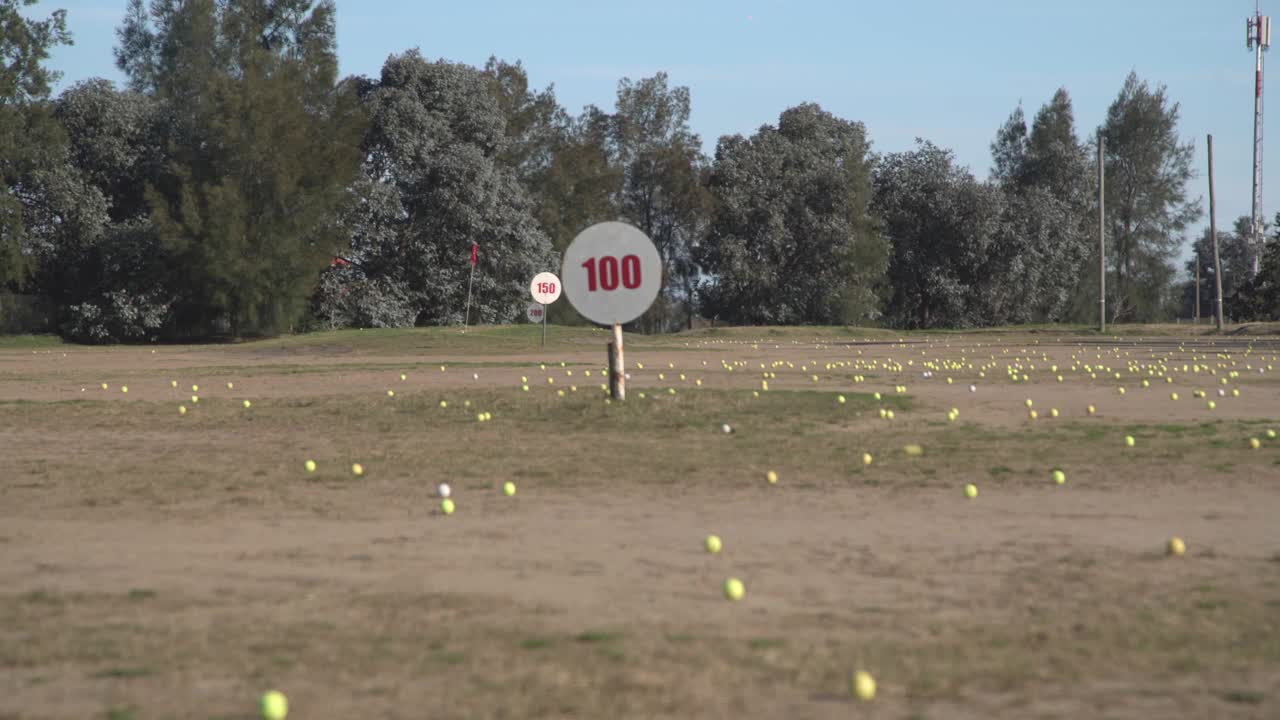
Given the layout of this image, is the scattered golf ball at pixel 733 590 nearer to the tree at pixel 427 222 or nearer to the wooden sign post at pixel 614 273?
the wooden sign post at pixel 614 273

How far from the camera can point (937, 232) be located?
7575cm

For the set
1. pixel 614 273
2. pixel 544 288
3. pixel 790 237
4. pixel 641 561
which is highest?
pixel 790 237

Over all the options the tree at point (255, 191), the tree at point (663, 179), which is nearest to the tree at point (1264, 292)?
the tree at point (663, 179)

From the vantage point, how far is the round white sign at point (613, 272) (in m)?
16.3

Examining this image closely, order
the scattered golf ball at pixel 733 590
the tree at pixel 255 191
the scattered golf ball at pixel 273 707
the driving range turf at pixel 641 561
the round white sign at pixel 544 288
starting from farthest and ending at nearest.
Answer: the tree at pixel 255 191, the round white sign at pixel 544 288, the scattered golf ball at pixel 733 590, the driving range turf at pixel 641 561, the scattered golf ball at pixel 273 707

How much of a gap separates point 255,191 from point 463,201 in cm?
1011

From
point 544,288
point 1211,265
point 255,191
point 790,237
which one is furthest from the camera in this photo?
point 1211,265

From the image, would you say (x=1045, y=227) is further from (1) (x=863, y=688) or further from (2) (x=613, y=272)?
(1) (x=863, y=688)

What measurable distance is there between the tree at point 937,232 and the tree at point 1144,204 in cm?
1307

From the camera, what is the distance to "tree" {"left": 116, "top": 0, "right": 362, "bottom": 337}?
52.0 meters

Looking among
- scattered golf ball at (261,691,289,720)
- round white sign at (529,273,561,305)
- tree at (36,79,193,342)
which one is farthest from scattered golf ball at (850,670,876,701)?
tree at (36,79,193,342)

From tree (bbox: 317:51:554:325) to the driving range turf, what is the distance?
42393mm

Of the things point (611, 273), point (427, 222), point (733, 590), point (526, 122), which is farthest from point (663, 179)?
point (733, 590)

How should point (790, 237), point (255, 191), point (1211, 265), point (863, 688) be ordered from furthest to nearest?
point (1211, 265) < point (790, 237) < point (255, 191) < point (863, 688)
